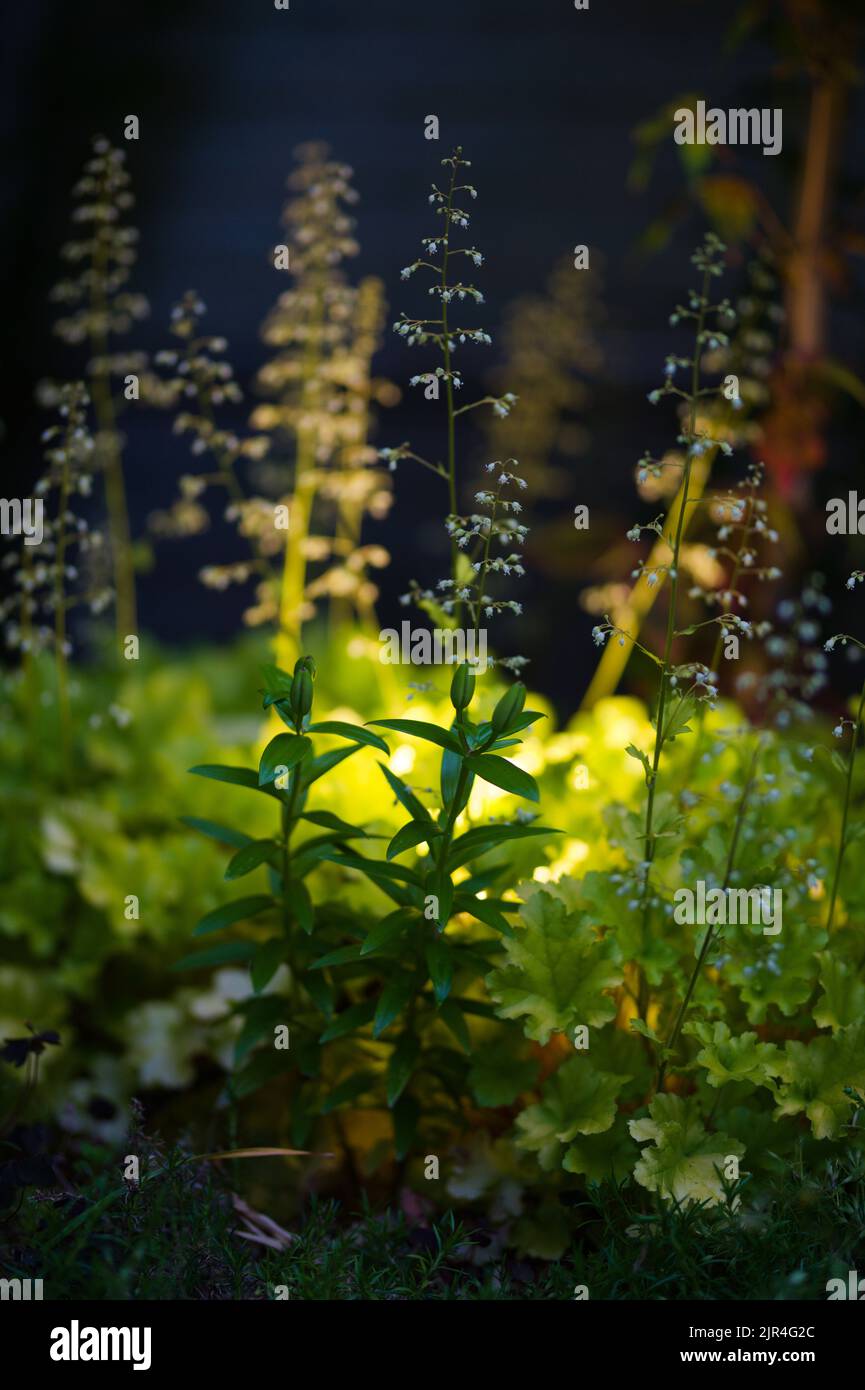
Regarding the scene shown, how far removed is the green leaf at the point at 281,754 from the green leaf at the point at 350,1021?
1.17 feet

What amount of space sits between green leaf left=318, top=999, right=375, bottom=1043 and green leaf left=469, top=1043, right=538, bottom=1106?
16 centimetres

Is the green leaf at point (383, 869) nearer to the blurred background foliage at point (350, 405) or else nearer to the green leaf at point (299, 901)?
the green leaf at point (299, 901)

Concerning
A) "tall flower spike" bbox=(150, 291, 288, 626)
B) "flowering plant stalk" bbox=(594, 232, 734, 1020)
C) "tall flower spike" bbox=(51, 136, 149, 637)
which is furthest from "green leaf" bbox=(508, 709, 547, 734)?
"tall flower spike" bbox=(51, 136, 149, 637)

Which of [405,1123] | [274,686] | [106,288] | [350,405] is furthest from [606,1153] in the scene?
[106,288]

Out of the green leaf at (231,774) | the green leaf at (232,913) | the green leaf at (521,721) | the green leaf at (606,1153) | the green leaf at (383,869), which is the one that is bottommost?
the green leaf at (606,1153)

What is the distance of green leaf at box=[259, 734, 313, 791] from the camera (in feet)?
5.01

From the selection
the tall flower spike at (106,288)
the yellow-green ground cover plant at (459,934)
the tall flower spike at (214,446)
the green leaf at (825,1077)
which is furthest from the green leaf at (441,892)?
the tall flower spike at (106,288)

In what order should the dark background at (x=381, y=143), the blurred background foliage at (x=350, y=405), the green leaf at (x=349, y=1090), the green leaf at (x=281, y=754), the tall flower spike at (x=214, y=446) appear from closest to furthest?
the green leaf at (x=281, y=754) < the green leaf at (x=349, y=1090) < the tall flower spike at (x=214, y=446) < the blurred background foliage at (x=350, y=405) < the dark background at (x=381, y=143)

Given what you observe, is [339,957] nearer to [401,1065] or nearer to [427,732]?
[401,1065]

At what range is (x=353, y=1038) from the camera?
6.03 feet

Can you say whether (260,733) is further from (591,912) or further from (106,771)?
(591,912)

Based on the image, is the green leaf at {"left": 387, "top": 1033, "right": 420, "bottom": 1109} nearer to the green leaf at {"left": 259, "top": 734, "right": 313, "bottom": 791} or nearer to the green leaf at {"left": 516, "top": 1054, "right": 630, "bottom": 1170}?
the green leaf at {"left": 516, "top": 1054, "right": 630, "bottom": 1170}

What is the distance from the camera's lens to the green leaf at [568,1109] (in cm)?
161
